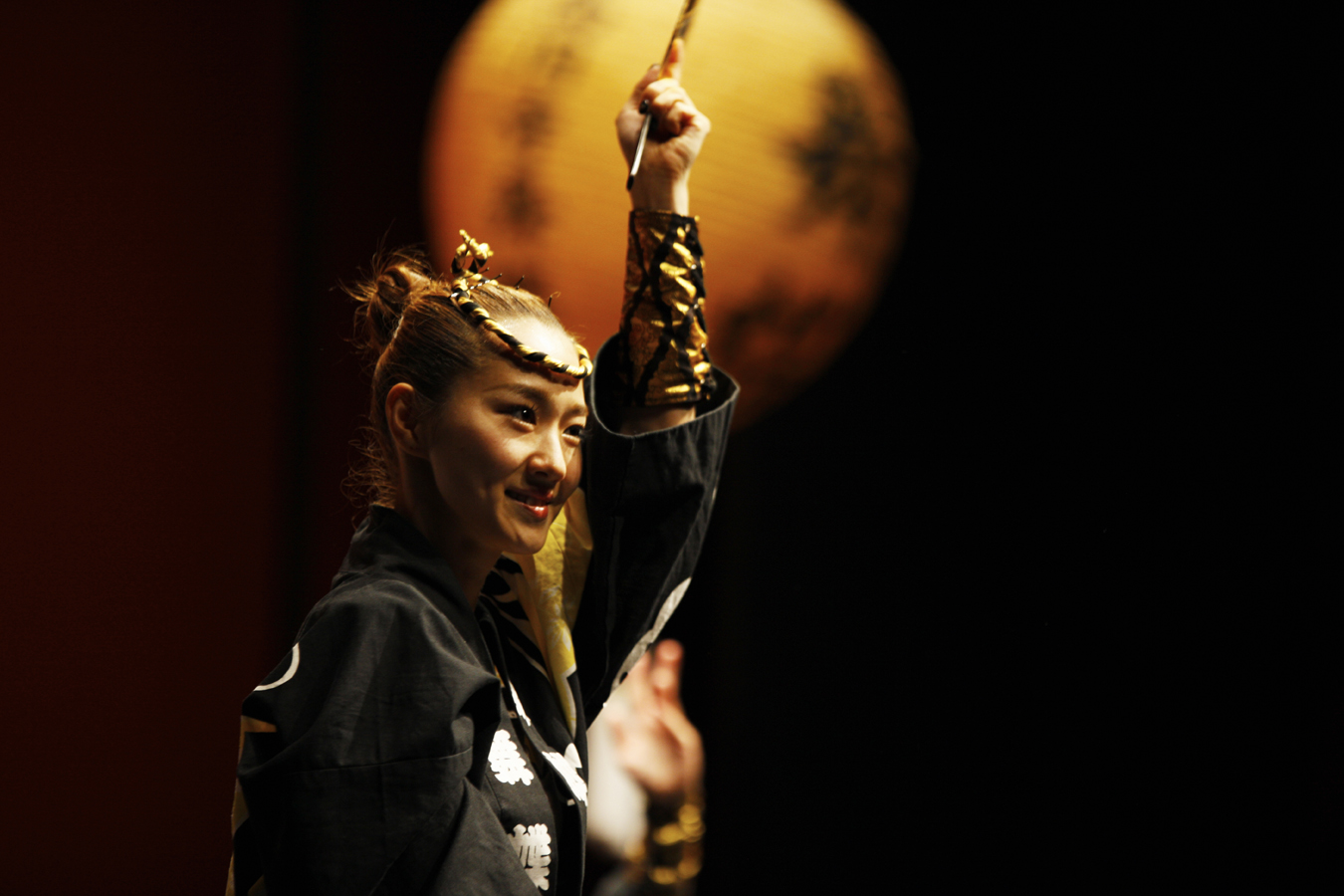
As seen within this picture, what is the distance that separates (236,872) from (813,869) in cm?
101

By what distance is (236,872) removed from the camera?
0.72m

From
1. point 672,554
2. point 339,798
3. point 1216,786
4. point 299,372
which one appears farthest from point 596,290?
point 1216,786

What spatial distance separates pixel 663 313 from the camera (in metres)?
0.93

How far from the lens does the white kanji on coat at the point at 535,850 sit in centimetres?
76

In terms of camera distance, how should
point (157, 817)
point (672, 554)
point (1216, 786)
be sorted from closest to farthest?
point (672, 554), point (1216, 786), point (157, 817)

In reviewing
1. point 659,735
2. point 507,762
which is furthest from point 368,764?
point 659,735

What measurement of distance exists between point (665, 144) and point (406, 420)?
1.10 feet

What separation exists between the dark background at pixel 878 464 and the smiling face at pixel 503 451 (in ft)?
2.29

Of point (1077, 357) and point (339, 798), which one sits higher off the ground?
point (1077, 357)

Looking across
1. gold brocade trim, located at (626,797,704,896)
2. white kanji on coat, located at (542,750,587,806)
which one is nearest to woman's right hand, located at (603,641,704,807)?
gold brocade trim, located at (626,797,704,896)

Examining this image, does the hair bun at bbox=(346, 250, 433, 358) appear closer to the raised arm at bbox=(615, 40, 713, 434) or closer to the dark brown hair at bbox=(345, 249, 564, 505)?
the dark brown hair at bbox=(345, 249, 564, 505)

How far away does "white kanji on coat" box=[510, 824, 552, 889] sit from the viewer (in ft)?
2.48

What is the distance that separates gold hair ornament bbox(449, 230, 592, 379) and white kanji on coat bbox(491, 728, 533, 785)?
28 cm

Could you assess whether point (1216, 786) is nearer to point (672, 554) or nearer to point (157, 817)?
point (672, 554)
